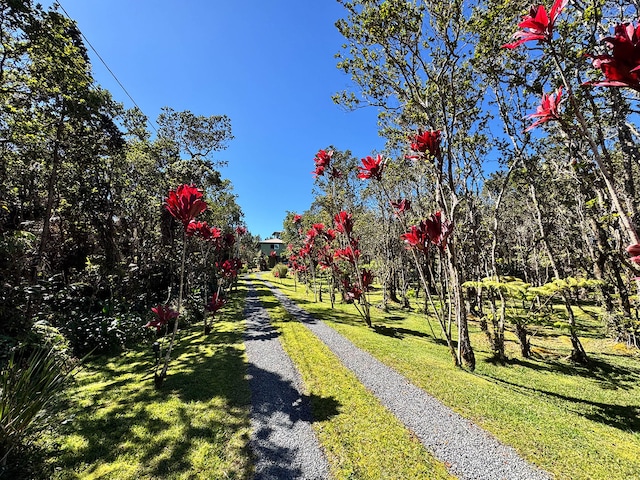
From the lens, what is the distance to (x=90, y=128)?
7.77 m

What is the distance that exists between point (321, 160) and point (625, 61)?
6859 millimetres

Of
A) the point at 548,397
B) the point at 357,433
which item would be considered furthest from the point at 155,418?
the point at 548,397

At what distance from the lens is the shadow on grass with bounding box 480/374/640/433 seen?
3727 mm

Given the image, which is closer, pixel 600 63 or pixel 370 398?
pixel 600 63

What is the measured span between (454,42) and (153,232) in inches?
585

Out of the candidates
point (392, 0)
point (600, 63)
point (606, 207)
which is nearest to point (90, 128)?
point (392, 0)

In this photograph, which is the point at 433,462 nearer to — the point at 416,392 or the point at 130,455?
the point at 416,392

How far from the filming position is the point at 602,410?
13.5ft

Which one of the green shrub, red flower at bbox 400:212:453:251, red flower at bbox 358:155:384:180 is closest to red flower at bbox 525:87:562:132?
red flower at bbox 400:212:453:251

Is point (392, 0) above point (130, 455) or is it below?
above

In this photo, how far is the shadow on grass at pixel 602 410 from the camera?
12.2 feet

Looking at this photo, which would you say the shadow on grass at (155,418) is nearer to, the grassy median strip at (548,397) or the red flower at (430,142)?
the grassy median strip at (548,397)

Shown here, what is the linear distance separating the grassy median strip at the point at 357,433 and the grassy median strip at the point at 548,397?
1050 millimetres

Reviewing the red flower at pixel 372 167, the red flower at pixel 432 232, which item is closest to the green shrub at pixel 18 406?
the red flower at pixel 432 232
